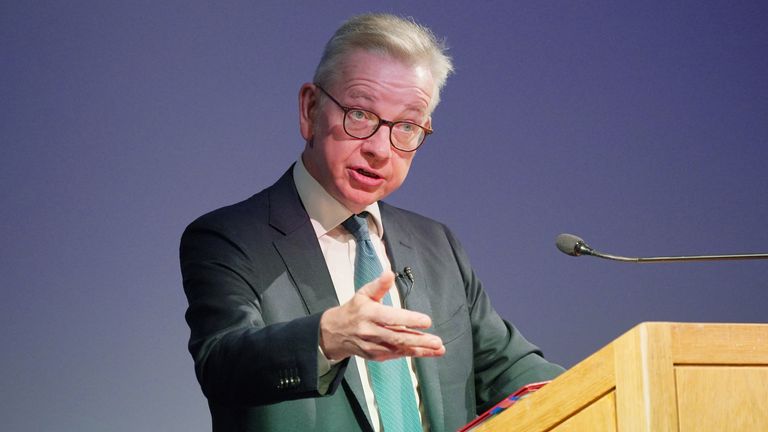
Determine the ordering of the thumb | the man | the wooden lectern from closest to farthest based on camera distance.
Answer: the wooden lectern → the thumb → the man

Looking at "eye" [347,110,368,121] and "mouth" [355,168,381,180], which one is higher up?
"eye" [347,110,368,121]

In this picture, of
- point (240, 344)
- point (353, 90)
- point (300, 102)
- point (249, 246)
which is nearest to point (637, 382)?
point (240, 344)

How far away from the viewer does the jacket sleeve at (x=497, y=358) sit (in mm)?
2123

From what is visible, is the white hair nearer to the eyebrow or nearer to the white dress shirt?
the eyebrow

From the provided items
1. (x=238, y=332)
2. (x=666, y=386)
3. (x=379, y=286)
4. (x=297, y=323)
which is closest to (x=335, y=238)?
(x=238, y=332)

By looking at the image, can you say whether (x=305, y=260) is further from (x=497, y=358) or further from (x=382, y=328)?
(x=382, y=328)

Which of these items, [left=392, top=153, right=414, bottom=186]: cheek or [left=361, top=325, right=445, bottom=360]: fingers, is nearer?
[left=361, top=325, right=445, bottom=360]: fingers

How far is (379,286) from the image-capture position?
1.28 meters

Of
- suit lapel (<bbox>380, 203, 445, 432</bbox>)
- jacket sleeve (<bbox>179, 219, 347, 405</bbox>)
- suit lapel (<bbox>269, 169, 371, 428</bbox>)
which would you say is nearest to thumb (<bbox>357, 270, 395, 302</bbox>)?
jacket sleeve (<bbox>179, 219, 347, 405</bbox>)

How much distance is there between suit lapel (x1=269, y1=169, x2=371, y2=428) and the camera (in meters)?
1.86

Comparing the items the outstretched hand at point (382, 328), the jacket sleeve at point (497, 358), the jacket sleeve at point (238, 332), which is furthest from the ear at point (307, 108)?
the outstretched hand at point (382, 328)

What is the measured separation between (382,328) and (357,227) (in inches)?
32.3

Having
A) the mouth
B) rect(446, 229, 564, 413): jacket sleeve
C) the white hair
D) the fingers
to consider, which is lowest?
the fingers

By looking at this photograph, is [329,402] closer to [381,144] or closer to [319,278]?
[319,278]
